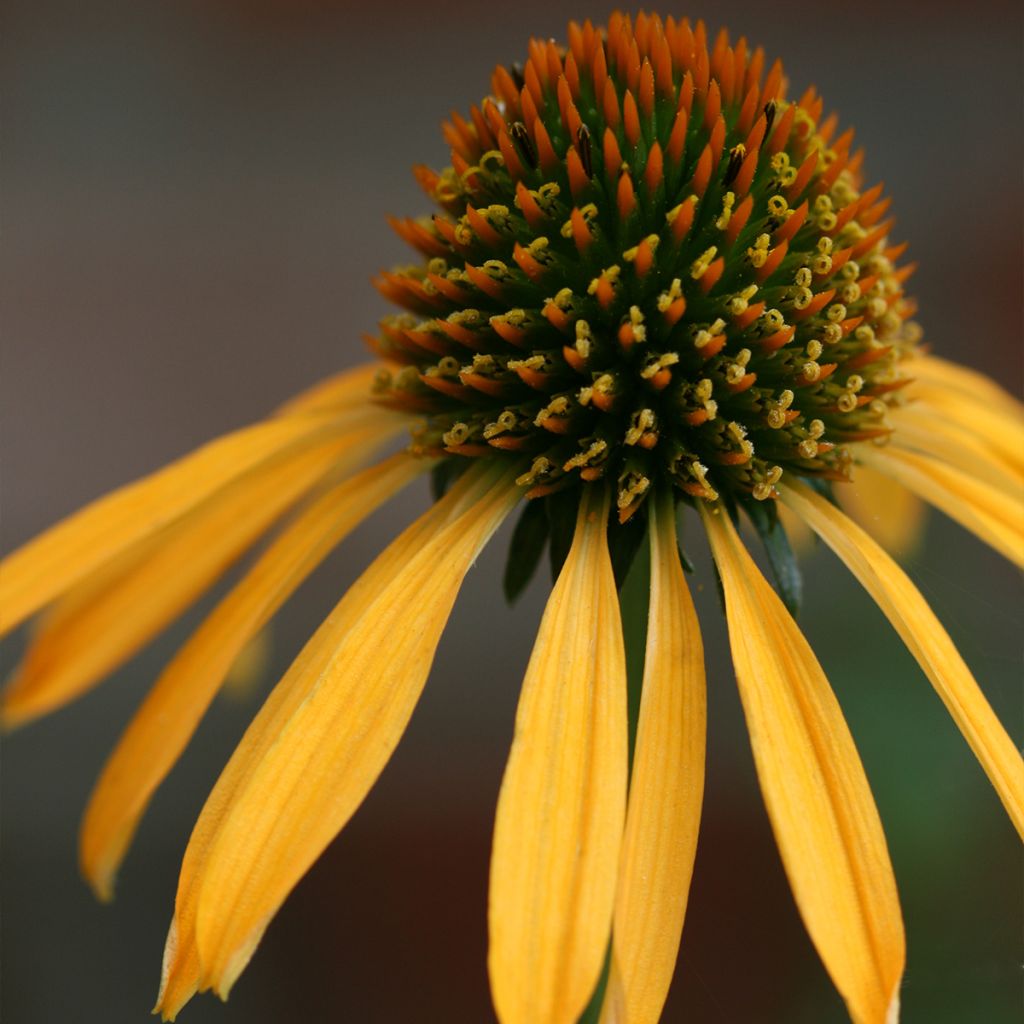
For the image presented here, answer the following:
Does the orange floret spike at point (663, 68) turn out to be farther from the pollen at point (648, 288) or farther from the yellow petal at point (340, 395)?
the yellow petal at point (340, 395)

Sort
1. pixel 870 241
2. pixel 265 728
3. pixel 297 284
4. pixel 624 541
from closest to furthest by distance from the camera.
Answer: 1. pixel 265 728
2. pixel 624 541
3. pixel 870 241
4. pixel 297 284

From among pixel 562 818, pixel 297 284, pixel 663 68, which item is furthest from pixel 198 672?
pixel 297 284

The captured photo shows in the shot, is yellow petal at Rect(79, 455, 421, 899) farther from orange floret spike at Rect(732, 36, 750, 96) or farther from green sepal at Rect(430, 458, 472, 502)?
orange floret spike at Rect(732, 36, 750, 96)

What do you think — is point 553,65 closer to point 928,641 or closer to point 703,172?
point 703,172

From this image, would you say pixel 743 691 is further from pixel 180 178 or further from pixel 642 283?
pixel 180 178

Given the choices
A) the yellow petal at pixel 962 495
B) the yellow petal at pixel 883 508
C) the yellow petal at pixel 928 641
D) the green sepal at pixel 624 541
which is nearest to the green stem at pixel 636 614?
the green sepal at pixel 624 541

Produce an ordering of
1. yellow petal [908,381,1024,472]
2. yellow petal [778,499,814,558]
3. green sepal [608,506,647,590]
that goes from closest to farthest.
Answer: green sepal [608,506,647,590] → yellow petal [908,381,1024,472] → yellow petal [778,499,814,558]

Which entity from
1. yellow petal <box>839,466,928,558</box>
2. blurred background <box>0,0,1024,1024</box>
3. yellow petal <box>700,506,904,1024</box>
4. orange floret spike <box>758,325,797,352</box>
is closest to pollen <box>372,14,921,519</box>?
orange floret spike <box>758,325,797,352</box>
